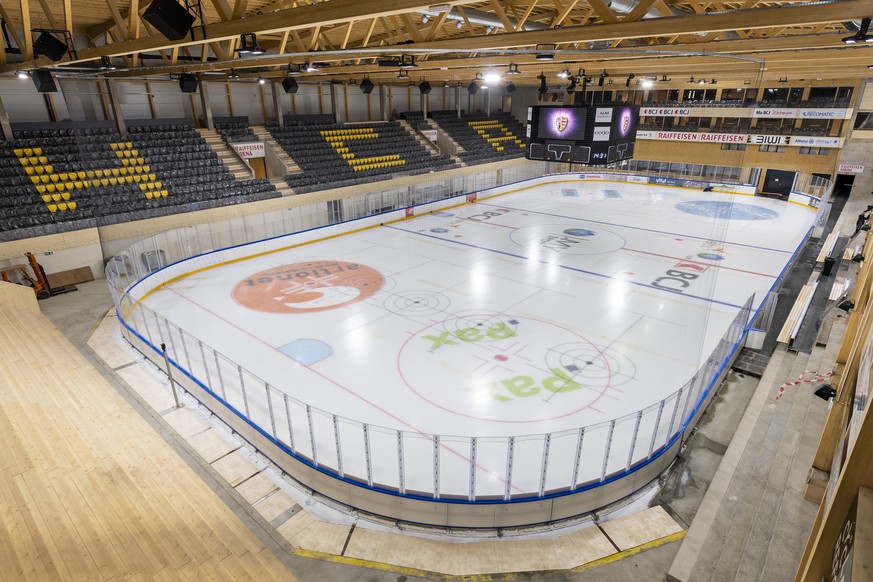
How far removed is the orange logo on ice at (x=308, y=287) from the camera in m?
11.8

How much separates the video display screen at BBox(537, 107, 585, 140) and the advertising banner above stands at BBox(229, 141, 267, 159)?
1446 centimetres

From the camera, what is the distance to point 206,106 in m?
21.3

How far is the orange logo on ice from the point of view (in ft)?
38.6

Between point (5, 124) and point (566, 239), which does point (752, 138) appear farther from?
point (5, 124)

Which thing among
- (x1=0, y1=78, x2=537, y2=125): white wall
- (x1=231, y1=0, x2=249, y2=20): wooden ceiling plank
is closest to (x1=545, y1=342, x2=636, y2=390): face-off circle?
(x1=231, y1=0, x2=249, y2=20): wooden ceiling plank

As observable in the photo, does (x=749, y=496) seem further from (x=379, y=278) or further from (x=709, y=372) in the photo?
(x=379, y=278)

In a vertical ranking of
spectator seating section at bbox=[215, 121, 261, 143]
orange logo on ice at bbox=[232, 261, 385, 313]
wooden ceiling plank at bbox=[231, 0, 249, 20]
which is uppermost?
wooden ceiling plank at bbox=[231, 0, 249, 20]

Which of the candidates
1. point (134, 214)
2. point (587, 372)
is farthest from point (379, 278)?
point (134, 214)

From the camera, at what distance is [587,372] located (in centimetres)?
872

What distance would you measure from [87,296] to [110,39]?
27.6 feet

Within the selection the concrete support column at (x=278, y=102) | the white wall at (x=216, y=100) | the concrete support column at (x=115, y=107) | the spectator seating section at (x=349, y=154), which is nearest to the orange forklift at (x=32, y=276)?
the white wall at (x=216, y=100)

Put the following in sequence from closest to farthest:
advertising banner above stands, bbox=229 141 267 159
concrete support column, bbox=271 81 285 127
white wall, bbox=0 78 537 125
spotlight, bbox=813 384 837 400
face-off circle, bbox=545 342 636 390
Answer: spotlight, bbox=813 384 837 400, face-off circle, bbox=545 342 636 390, white wall, bbox=0 78 537 125, advertising banner above stands, bbox=229 141 267 159, concrete support column, bbox=271 81 285 127

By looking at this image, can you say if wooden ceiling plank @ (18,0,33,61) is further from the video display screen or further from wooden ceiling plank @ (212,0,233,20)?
the video display screen

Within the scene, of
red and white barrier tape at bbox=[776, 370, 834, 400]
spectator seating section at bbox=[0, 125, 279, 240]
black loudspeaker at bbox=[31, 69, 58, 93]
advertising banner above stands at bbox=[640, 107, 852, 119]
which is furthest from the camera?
advertising banner above stands at bbox=[640, 107, 852, 119]
